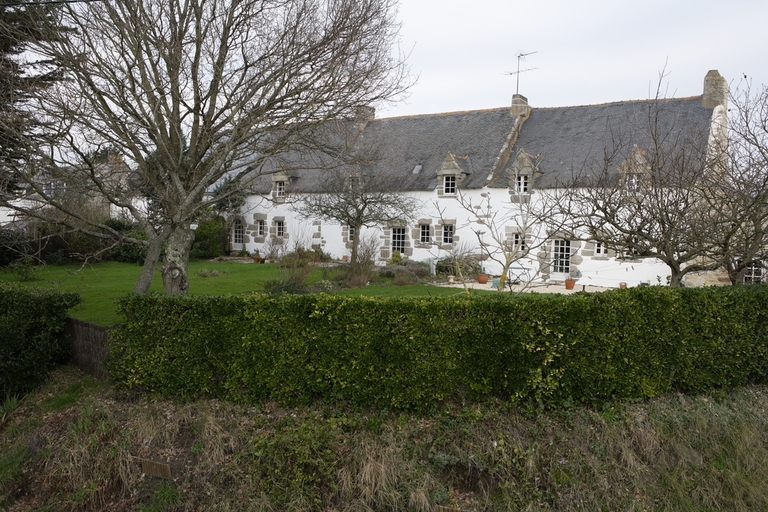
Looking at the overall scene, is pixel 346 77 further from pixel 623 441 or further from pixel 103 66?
pixel 623 441

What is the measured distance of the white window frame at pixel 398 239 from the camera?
19.7m

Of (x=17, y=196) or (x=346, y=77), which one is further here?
(x=346, y=77)

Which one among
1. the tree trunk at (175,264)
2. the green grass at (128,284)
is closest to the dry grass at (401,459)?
the tree trunk at (175,264)

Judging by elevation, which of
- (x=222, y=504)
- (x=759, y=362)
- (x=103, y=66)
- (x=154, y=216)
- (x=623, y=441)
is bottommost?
(x=222, y=504)

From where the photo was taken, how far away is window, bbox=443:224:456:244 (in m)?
18.8

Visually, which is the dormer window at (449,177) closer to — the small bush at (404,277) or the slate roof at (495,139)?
the slate roof at (495,139)

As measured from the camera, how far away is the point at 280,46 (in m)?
7.97

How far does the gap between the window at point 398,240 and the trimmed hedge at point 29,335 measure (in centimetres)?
1300

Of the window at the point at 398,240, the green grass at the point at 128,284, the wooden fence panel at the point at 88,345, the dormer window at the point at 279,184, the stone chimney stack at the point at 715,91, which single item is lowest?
the wooden fence panel at the point at 88,345

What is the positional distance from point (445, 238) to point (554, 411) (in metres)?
13.2

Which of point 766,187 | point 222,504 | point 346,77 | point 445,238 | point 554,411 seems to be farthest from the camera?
point 445,238

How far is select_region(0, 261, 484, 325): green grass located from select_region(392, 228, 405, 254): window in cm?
405

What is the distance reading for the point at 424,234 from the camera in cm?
1938

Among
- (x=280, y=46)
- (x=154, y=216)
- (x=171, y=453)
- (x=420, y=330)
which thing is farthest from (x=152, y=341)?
(x=280, y=46)
